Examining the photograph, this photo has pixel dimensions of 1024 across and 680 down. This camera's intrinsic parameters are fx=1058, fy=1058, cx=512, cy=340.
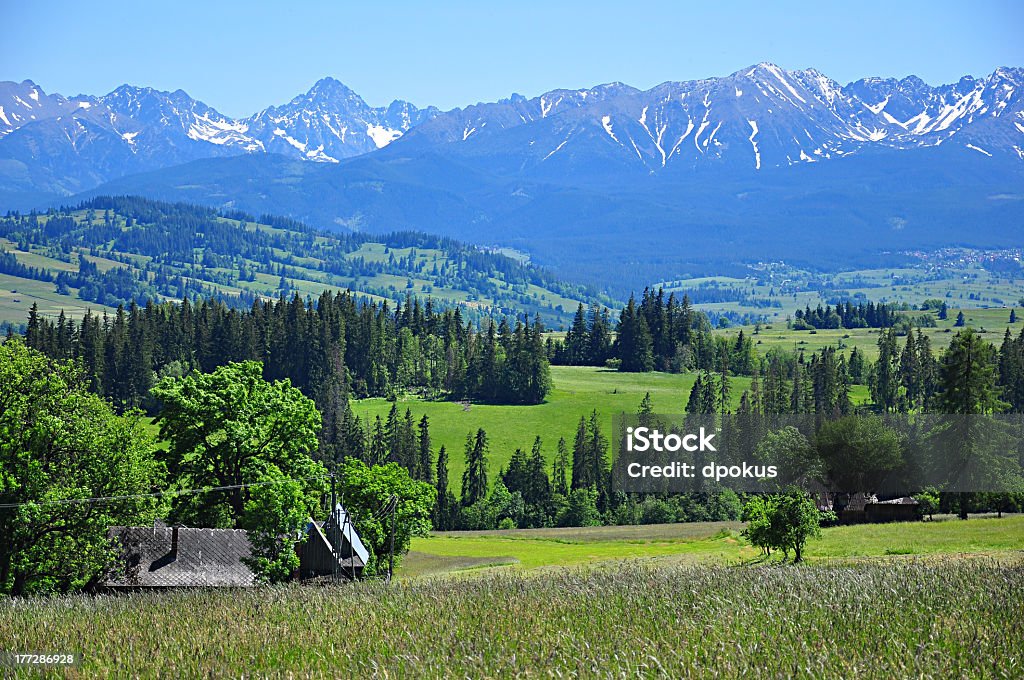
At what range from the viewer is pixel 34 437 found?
122 feet

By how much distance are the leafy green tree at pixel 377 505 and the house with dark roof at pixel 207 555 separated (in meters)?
3.60

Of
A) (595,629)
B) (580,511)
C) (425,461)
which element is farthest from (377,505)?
(425,461)

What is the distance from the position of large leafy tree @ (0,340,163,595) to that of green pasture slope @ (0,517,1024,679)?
16.5 m

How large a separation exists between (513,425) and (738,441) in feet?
149

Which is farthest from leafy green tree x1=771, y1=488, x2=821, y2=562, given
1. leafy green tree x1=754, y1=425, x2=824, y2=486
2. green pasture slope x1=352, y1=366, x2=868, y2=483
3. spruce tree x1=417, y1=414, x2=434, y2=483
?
green pasture slope x1=352, y1=366, x2=868, y2=483

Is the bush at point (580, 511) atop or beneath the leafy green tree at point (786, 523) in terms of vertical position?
beneath

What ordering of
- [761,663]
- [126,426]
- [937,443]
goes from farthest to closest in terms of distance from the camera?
[937,443], [126,426], [761,663]

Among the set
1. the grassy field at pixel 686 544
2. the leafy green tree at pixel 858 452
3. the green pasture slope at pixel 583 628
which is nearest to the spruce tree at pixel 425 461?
the grassy field at pixel 686 544

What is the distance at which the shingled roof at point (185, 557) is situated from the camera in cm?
4744

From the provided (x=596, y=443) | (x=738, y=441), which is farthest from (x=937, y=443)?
(x=596, y=443)

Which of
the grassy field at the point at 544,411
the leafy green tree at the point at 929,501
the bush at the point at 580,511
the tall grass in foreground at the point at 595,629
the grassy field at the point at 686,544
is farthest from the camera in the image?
the grassy field at the point at 544,411

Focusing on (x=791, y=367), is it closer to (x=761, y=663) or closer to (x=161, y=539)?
(x=161, y=539)

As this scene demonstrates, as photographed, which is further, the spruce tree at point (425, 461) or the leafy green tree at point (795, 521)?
the spruce tree at point (425, 461)

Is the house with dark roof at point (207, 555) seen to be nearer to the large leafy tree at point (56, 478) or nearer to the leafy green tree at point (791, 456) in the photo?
the large leafy tree at point (56, 478)
